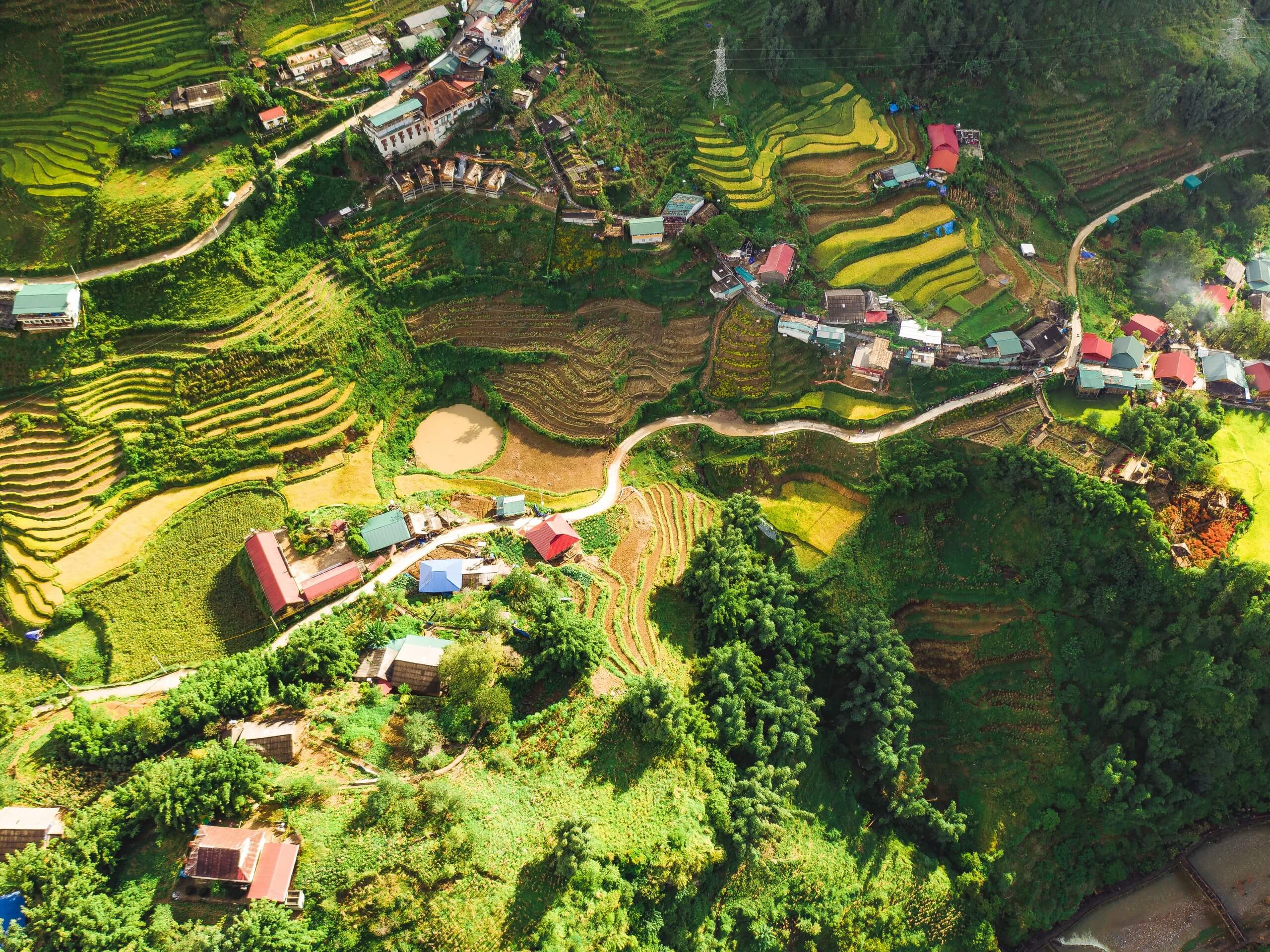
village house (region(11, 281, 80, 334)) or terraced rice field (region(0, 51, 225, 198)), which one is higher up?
terraced rice field (region(0, 51, 225, 198))

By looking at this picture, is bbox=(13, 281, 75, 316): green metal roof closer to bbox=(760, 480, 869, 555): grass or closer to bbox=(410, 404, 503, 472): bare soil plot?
bbox=(410, 404, 503, 472): bare soil plot

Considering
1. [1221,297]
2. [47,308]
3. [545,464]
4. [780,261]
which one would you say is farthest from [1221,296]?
[47,308]

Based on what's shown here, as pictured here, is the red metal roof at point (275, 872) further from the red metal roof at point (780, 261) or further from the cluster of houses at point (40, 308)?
the red metal roof at point (780, 261)

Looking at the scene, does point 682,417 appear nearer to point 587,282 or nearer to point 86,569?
point 587,282

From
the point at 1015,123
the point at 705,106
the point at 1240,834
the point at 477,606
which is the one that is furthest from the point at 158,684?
the point at 1015,123

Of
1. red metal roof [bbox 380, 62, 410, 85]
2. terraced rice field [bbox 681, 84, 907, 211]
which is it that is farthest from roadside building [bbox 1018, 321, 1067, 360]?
red metal roof [bbox 380, 62, 410, 85]
